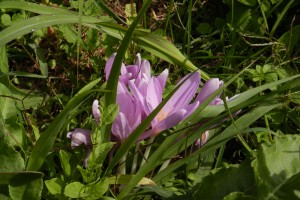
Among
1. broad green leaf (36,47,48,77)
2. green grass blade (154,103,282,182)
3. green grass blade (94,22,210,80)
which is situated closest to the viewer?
green grass blade (154,103,282,182)

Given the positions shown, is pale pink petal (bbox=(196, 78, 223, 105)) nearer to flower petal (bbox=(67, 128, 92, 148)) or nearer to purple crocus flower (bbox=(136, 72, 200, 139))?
purple crocus flower (bbox=(136, 72, 200, 139))

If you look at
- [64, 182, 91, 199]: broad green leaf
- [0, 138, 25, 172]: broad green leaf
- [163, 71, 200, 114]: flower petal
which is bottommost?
[64, 182, 91, 199]: broad green leaf

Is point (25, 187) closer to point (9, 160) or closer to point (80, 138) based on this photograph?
point (9, 160)

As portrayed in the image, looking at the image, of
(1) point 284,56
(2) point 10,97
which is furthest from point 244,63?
(2) point 10,97

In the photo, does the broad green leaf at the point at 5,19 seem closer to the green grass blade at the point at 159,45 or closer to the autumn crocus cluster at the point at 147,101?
the green grass blade at the point at 159,45

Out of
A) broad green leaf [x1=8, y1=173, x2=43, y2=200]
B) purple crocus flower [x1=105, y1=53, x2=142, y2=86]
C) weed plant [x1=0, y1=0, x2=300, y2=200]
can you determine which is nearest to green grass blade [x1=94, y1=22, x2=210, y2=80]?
weed plant [x1=0, y1=0, x2=300, y2=200]

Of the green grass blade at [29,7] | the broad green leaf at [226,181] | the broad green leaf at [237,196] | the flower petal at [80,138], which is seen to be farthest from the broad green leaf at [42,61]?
the broad green leaf at [237,196]

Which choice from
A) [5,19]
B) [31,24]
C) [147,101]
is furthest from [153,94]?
[5,19]
